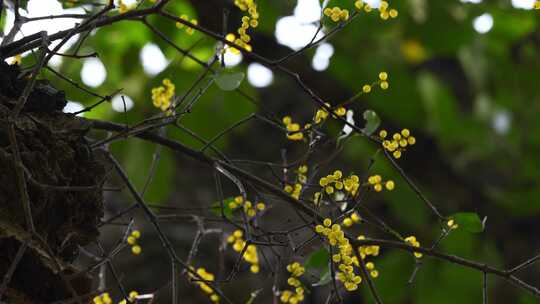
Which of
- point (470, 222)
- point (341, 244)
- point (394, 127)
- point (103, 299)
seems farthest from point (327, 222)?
point (394, 127)

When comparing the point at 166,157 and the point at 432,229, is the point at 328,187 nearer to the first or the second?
the point at 166,157

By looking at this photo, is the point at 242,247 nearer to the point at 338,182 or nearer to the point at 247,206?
the point at 247,206

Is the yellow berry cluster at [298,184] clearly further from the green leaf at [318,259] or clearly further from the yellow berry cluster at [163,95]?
the yellow berry cluster at [163,95]

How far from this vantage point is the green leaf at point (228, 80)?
3.72 feet

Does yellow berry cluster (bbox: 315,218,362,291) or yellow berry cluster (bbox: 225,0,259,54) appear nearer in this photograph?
yellow berry cluster (bbox: 315,218,362,291)

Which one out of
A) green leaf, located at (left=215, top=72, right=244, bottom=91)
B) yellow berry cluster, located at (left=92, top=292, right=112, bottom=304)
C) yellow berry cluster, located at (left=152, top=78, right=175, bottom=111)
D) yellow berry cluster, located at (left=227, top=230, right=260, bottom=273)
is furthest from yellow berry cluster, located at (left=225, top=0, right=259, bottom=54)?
yellow berry cluster, located at (left=92, top=292, right=112, bottom=304)

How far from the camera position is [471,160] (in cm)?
320

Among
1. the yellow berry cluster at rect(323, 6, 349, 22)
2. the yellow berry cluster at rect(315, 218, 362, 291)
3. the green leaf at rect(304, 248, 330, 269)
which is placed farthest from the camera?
the green leaf at rect(304, 248, 330, 269)

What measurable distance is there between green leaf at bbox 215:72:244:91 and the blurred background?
726 mm

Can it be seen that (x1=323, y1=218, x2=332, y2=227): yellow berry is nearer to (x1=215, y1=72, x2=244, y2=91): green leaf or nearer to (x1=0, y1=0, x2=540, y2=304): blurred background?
(x1=215, y1=72, x2=244, y2=91): green leaf

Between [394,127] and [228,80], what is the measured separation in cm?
155

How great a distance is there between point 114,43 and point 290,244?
5.28ft

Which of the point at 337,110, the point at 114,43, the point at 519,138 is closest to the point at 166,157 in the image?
the point at 114,43

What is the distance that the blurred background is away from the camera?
84.8 inches
